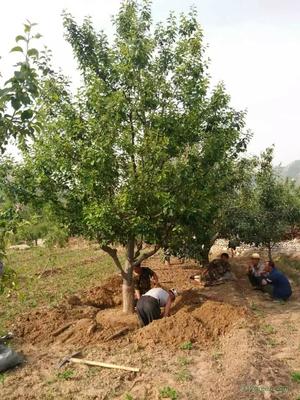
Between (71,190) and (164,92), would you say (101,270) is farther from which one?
(164,92)

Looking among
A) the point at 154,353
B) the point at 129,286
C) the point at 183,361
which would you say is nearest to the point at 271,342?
the point at 183,361

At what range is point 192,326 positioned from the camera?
9.35m

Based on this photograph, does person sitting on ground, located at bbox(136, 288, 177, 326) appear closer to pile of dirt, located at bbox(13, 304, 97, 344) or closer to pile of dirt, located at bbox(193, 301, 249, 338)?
pile of dirt, located at bbox(193, 301, 249, 338)

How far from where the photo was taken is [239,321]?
983 centimetres

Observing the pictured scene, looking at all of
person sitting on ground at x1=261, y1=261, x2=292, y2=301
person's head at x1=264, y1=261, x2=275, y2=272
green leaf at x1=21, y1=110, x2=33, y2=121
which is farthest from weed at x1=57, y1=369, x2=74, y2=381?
person's head at x1=264, y1=261, x2=275, y2=272

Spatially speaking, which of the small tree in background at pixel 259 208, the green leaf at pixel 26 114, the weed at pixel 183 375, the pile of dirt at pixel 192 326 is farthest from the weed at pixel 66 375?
the small tree in background at pixel 259 208

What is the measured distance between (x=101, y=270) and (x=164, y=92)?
10.6 meters

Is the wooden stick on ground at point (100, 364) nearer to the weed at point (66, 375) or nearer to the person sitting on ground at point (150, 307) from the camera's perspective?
the weed at point (66, 375)

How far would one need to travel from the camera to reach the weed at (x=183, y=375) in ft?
23.6

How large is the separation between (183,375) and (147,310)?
2.82 meters

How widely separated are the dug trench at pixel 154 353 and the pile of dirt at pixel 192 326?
0.07 ft

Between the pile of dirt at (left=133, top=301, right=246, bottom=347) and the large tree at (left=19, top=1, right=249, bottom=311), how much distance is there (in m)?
1.90

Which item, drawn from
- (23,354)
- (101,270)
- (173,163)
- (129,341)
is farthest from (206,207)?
(101,270)

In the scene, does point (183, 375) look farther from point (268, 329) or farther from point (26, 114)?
point (26, 114)
